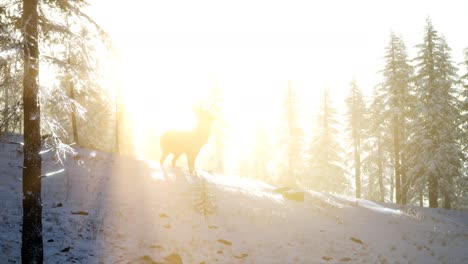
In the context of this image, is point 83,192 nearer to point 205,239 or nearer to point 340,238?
point 205,239

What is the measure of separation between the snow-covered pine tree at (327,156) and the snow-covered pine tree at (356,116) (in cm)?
196

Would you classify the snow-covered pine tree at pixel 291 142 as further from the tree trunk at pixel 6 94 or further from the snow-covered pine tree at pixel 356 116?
the tree trunk at pixel 6 94

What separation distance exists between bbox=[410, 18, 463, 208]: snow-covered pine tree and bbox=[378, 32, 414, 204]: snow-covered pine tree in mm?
1282

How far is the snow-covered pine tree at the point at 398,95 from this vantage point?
3152 cm

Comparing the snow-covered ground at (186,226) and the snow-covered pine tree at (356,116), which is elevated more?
the snow-covered pine tree at (356,116)

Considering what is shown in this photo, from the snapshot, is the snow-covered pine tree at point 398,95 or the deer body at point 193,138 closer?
the deer body at point 193,138

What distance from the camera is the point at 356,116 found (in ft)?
132

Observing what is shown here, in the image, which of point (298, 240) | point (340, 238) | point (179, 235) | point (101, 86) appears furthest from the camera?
point (340, 238)

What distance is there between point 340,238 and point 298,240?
2.10 metres

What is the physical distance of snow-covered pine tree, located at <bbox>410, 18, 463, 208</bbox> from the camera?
2819 cm

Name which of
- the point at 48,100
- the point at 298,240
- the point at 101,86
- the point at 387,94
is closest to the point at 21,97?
the point at 48,100

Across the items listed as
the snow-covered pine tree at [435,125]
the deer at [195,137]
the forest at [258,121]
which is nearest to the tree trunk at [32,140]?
the forest at [258,121]

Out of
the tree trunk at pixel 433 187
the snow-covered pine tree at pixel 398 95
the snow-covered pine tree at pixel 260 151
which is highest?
the snow-covered pine tree at pixel 398 95

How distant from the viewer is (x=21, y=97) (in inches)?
306
